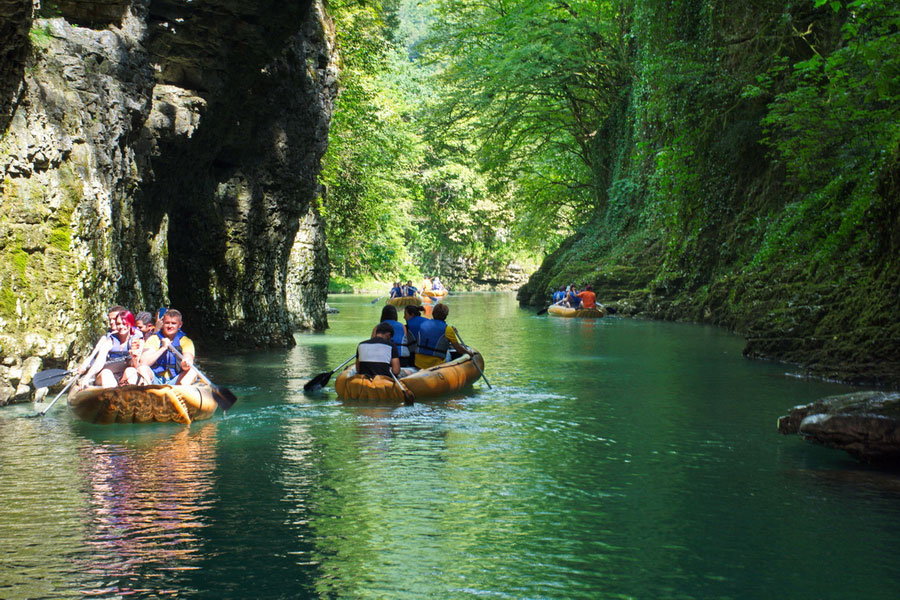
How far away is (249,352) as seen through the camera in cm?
1967

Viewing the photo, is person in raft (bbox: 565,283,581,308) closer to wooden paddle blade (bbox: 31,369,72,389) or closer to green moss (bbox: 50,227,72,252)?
green moss (bbox: 50,227,72,252)

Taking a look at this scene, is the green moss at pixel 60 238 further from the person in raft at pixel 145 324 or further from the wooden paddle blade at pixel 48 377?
the wooden paddle blade at pixel 48 377

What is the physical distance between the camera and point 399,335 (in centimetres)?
1378

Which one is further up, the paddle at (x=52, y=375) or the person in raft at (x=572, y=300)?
the person in raft at (x=572, y=300)

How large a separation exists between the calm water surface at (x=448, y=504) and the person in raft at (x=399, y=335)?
1.39 metres

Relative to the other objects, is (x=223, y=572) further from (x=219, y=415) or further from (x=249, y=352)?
(x=249, y=352)

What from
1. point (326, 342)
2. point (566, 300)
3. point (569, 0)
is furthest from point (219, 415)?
point (569, 0)

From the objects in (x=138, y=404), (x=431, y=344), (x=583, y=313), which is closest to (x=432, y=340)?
(x=431, y=344)

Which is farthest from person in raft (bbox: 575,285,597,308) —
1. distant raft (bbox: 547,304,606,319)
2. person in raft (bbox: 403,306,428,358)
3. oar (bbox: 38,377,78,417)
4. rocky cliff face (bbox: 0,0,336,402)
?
oar (bbox: 38,377,78,417)

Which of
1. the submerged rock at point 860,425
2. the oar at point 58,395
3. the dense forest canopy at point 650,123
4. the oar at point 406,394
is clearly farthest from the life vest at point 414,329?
the dense forest canopy at point 650,123

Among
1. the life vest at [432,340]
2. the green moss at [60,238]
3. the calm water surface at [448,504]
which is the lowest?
the calm water surface at [448,504]

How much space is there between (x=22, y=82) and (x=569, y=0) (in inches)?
1126

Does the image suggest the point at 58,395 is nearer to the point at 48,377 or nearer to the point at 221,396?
the point at 48,377

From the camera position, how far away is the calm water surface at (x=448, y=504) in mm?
5676
